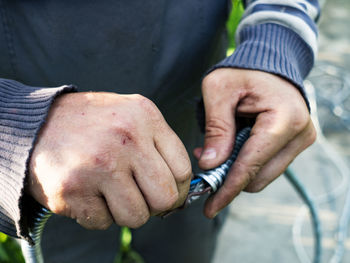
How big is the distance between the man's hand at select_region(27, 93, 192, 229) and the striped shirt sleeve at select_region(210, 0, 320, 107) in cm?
24

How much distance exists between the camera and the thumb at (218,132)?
0.63 m

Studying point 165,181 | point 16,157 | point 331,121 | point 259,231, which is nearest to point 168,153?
point 165,181

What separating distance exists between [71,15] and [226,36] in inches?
16.7

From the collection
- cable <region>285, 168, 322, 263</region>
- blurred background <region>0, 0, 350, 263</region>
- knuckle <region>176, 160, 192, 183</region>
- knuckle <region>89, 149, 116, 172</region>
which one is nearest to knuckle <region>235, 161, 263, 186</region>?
knuckle <region>176, 160, 192, 183</region>

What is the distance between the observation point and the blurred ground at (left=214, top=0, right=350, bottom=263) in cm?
164

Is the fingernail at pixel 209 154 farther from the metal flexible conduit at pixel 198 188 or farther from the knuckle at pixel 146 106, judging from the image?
the knuckle at pixel 146 106

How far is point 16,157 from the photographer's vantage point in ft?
1.54

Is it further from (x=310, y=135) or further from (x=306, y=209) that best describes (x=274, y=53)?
(x=306, y=209)

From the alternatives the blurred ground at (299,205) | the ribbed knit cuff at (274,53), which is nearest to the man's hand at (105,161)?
the ribbed knit cuff at (274,53)

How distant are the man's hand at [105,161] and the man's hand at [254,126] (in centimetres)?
13

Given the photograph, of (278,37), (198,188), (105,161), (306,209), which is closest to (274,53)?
(278,37)

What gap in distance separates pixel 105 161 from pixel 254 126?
0.92ft

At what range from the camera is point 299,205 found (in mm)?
1803

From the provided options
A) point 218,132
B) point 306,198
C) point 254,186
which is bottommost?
point 306,198
